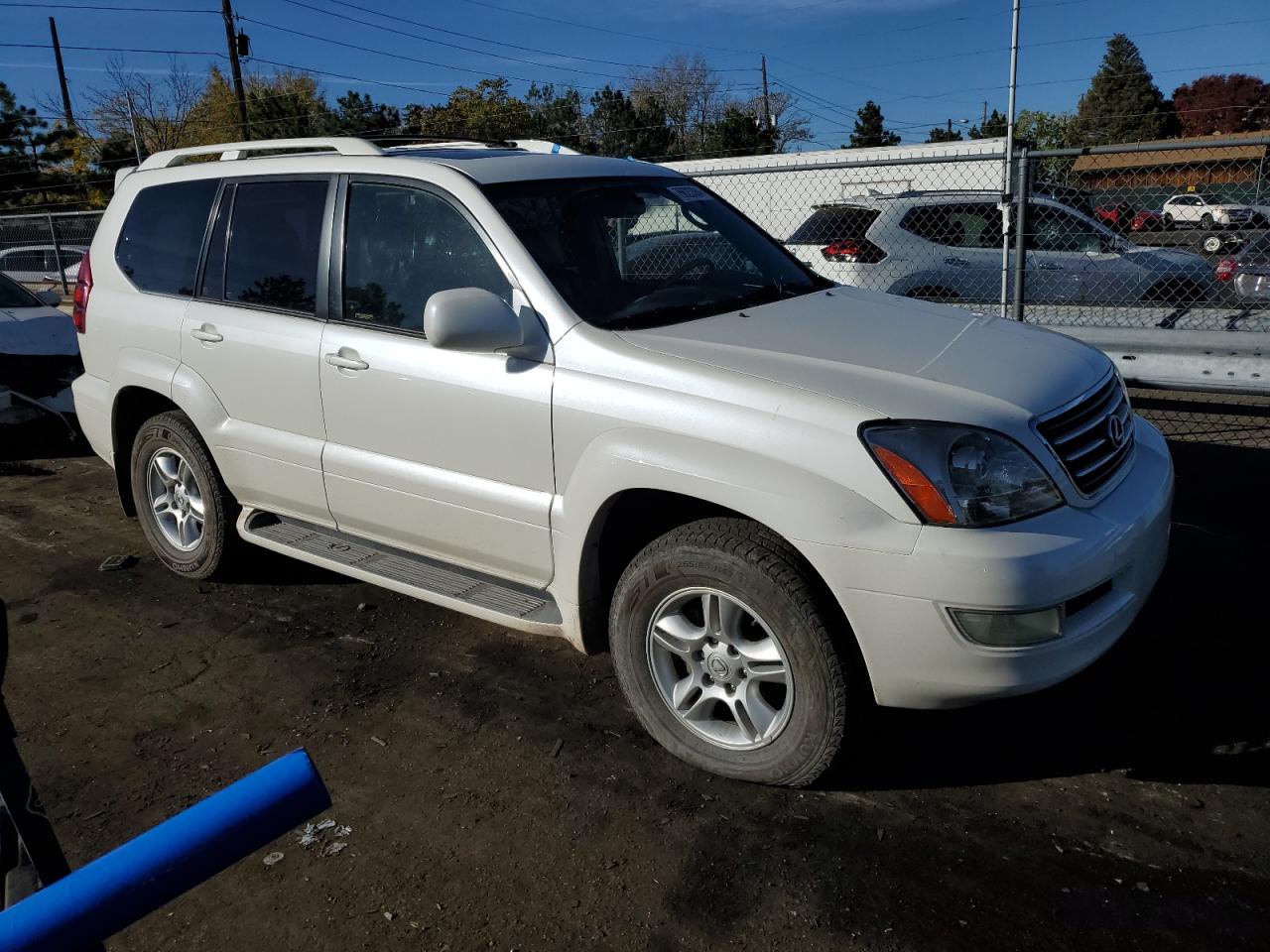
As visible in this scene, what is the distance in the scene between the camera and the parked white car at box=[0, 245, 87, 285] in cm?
1546

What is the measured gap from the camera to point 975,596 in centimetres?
267

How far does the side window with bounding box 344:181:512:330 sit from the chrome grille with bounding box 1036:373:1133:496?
5.98ft

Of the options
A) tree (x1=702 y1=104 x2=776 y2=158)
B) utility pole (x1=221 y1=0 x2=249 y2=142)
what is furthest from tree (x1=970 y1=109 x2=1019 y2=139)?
utility pole (x1=221 y1=0 x2=249 y2=142)

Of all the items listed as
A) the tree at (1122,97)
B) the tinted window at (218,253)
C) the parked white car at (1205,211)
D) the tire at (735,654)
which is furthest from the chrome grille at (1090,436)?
the tree at (1122,97)

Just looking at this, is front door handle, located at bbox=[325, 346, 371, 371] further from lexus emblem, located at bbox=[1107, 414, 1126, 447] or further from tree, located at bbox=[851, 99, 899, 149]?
tree, located at bbox=[851, 99, 899, 149]

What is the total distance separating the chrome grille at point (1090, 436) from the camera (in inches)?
116

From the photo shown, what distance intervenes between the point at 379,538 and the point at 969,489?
2361 millimetres

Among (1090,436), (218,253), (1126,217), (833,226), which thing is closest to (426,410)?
(218,253)

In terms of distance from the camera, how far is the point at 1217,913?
257 centimetres

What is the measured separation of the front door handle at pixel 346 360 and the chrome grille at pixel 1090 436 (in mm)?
2393

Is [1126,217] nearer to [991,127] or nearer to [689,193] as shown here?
[689,193]

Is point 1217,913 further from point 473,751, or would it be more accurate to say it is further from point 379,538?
point 379,538

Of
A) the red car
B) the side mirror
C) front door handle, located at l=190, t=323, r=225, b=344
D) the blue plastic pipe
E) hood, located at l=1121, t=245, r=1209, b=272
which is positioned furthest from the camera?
the red car

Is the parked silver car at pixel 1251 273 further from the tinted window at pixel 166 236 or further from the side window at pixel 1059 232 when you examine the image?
the tinted window at pixel 166 236
